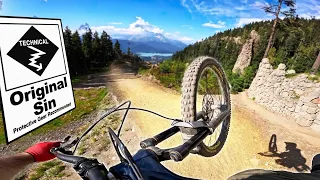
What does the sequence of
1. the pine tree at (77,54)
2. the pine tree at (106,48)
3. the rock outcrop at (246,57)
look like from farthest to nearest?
1. the pine tree at (106,48)
2. the pine tree at (77,54)
3. the rock outcrop at (246,57)

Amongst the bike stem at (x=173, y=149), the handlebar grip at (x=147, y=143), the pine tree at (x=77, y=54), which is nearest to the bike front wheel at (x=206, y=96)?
the bike stem at (x=173, y=149)

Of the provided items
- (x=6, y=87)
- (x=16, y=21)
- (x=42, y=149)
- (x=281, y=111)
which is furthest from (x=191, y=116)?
(x=281, y=111)

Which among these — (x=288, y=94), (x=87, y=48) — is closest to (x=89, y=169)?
(x=288, y=94)

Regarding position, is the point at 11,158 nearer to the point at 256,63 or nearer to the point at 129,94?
the point at 129,94

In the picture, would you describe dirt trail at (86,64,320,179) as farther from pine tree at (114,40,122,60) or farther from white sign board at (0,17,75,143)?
pine tree at (114,40,122,60)

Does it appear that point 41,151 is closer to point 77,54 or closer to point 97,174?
point 97,174

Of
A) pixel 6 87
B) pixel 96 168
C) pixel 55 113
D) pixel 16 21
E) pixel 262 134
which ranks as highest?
pixel 16 21

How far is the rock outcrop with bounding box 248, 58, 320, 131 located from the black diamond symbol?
37.0ft

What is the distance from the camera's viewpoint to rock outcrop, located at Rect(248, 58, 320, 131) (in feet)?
34.6

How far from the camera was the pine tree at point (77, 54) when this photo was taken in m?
37.6

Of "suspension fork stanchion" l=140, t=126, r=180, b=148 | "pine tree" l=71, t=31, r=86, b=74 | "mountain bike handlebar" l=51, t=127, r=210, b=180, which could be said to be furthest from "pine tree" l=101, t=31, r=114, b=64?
"mountain bike handlebar" l=51, t=127, r=210, b=180

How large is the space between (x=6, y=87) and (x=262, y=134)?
10.1 metres

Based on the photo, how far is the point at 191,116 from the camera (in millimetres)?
3264

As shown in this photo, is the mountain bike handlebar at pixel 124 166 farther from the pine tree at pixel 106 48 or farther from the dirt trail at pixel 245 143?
the pine tree at pixel 106 48
